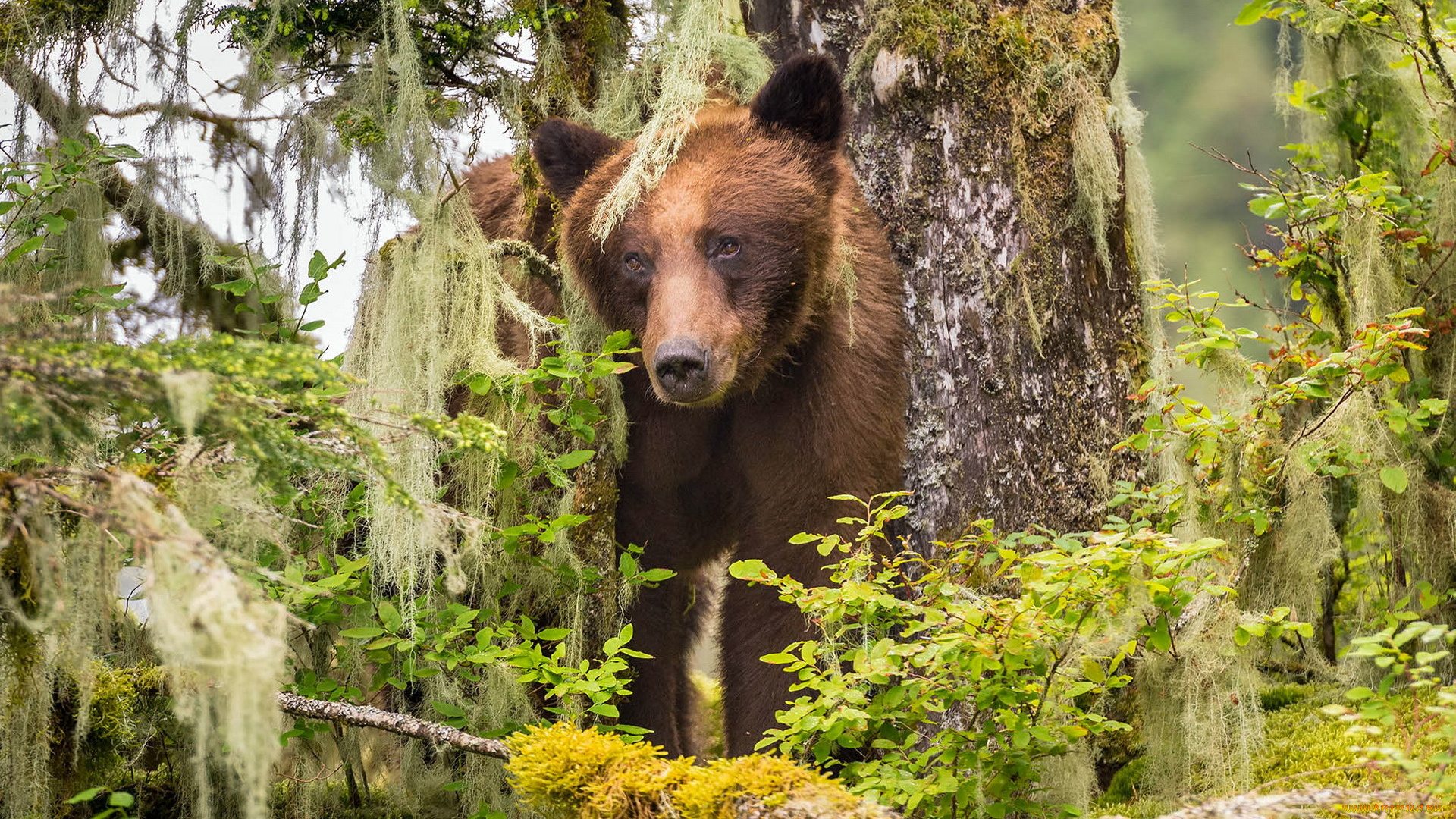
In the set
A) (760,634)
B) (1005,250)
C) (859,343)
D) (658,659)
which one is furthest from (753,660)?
(1005,250)

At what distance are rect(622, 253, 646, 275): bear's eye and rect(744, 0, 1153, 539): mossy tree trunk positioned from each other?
943mm

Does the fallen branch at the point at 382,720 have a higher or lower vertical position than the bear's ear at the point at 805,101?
lower

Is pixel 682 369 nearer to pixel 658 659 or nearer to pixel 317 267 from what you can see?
pixel 317 267

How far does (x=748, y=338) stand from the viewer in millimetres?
3678

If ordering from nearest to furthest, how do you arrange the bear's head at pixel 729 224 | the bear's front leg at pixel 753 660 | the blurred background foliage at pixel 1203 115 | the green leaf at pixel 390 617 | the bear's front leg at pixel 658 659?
the green leaf at pixel 390 617, the bear's head at pixel 729 224, the bear's front leg at pixel 753 660, the bear's front leg at pixel 658 659, the blurred background foliage at pixel 1203 115

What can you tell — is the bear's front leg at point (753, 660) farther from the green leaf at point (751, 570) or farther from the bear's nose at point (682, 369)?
the green leaf at point (751, 570)

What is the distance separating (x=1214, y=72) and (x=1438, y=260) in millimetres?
18074

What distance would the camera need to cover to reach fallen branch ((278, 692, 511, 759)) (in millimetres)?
2926

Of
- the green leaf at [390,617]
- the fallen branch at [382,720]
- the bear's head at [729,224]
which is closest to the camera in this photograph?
the fallen branch at [382,720]

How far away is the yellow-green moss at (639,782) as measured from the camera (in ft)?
7.79

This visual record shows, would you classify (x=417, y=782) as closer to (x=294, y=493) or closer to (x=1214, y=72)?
(x=294, y=493)

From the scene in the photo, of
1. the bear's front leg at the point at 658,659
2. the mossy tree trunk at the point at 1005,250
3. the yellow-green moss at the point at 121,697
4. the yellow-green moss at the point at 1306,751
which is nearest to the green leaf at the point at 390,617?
the yellow-green moss at the point at 121,697

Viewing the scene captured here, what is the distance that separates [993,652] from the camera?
253 cm

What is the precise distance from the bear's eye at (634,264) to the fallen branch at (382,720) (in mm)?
1569
